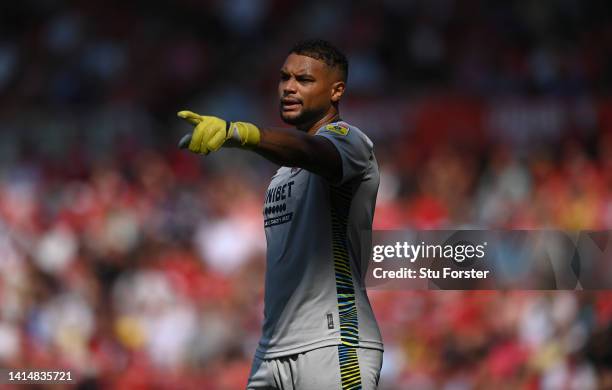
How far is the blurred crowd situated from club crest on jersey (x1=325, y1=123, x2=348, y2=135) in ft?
13.7

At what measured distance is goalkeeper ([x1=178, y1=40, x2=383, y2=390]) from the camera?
12.1ft

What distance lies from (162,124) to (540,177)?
4.67 m

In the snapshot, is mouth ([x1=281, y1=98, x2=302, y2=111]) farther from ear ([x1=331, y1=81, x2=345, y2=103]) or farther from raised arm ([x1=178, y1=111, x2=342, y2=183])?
raised arm ([x1=178, y1=111, x2=342, y2=183])

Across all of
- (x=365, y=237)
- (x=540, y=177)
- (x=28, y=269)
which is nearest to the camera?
(x=365, y=237)

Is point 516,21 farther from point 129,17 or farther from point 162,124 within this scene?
point 129,17

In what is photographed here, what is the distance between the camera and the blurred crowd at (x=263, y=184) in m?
8.29

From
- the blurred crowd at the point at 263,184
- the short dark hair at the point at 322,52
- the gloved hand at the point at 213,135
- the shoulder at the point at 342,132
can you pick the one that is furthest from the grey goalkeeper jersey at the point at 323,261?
the blurred crowd at the point at 263,184

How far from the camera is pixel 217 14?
491 inches

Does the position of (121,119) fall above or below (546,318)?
above

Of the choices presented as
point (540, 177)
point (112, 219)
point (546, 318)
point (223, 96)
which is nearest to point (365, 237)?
point (546, 318)

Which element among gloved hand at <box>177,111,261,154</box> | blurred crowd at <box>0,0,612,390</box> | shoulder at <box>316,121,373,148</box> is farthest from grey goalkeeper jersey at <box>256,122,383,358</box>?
blurred crowd at <box>0,0,612,390</box>

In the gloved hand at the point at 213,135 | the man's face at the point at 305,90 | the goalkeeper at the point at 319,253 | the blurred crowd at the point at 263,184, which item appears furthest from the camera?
the blurred crowd at the point at 263,184

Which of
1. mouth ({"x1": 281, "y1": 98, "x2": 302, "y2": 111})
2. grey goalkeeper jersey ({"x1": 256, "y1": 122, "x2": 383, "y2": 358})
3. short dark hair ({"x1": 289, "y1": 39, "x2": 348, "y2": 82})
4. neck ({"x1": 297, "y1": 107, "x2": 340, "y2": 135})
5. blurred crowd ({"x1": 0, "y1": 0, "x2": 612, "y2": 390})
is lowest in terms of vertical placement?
grey goalkeeper jersey ({"x1": 256, "y1": 122, "x2": 383, "y2": 358})

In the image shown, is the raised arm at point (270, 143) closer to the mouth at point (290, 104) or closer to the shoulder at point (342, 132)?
the shoulder at point (342, 132)
